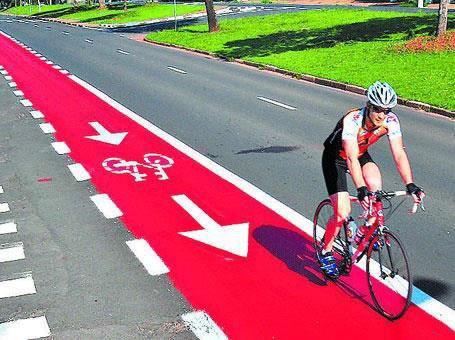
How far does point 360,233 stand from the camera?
5.69 metres

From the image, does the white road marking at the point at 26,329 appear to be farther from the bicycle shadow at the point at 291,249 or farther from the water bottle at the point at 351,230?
the water bottle at the point at 351,230

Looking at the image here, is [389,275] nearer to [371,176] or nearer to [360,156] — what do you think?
[371,176]

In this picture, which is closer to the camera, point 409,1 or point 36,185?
point 36,185

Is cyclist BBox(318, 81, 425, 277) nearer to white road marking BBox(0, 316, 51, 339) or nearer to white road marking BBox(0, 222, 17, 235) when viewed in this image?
→ white road marking BBox(0, 316, 51, 339)

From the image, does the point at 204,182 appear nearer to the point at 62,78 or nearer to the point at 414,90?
the point at 414,90

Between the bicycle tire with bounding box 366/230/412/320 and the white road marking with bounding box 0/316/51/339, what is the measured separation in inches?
120

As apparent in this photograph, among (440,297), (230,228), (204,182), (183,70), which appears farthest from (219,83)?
(440,297)

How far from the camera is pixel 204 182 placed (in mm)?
9508

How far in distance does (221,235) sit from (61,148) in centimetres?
546

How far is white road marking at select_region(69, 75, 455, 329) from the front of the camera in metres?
5.55

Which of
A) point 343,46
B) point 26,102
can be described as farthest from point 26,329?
point 343,46

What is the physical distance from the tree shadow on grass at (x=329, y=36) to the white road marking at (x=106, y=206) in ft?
59.2

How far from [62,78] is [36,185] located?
40.3 feet

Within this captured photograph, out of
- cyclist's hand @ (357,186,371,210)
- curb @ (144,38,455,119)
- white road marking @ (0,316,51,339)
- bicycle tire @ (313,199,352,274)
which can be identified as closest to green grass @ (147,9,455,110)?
curb @ (144,38,455,119)
